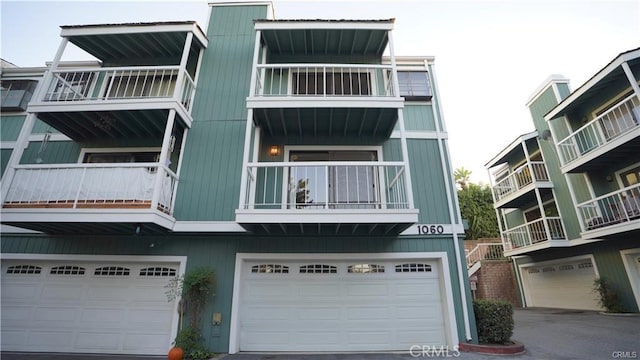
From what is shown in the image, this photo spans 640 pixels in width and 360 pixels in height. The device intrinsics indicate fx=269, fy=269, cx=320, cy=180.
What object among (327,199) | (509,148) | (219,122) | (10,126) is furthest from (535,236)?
(10,126)

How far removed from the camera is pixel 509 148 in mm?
14188

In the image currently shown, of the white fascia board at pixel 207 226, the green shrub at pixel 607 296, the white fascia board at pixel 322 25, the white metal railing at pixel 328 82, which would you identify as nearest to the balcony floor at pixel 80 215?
the white fascia board at pixel 207 226

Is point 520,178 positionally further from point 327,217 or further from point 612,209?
point 327,217

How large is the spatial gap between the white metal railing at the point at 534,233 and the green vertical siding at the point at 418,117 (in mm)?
8647

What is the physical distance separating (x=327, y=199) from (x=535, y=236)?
12448 millimetres

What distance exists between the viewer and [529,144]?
46.5 feet

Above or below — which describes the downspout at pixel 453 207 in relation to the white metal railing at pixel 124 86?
below

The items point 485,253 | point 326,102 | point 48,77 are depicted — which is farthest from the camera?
point 485,253

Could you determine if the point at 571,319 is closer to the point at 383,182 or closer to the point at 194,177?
the point at 383,182

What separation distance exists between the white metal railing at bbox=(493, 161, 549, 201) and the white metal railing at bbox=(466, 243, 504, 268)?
277 cm

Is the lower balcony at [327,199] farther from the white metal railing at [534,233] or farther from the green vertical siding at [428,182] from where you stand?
the white metal railing at [534,233]

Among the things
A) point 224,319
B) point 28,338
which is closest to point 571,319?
point 224,319

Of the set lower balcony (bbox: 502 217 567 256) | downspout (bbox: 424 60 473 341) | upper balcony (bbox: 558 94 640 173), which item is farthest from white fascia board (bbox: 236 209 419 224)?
lower balcony (bbox: 502 217 567 256)

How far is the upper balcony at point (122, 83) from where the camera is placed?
6.43 meters
